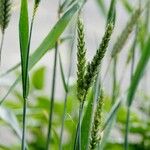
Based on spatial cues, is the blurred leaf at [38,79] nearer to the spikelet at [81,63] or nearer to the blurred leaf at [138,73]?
the blurred leaf at [138,73]

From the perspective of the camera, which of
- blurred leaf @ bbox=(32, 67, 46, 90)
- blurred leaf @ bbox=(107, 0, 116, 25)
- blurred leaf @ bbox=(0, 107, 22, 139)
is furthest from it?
blurred leaf @ bbox=(32, 67, 46, 90)

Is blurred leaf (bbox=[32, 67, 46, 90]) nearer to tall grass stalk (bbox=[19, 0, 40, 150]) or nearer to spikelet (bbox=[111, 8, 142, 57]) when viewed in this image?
spikelet (bbox=[111, 8, 142, 57])

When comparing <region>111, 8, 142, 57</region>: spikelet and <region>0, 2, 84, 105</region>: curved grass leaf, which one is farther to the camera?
<region>111, 8, 142, 57</region>: spikelet

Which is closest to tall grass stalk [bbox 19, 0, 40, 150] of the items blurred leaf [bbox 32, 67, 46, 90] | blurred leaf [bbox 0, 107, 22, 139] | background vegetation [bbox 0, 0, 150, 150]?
background vegetation [bbox 0, 0, 150, 150]

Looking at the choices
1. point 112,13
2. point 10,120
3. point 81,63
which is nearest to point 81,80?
point 81,63

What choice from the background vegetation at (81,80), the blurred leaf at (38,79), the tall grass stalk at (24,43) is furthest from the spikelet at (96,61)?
the blurred leaf at (38,79)

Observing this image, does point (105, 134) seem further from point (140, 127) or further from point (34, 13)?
point (140, 127)

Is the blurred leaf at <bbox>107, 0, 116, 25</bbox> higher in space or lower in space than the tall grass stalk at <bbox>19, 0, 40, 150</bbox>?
higher

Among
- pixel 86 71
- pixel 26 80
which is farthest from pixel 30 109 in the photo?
pixel 86 71
